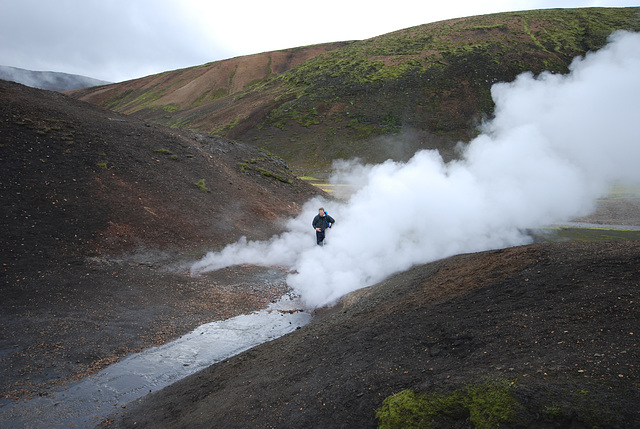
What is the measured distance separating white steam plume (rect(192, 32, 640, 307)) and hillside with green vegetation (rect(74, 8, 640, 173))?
34.0m

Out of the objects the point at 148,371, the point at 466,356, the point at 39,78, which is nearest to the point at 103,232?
the point at 148,371

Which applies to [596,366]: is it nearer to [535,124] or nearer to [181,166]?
[535,124]

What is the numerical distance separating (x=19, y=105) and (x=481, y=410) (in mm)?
23283

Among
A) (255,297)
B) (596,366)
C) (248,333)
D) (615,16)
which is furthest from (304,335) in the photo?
(615,16)

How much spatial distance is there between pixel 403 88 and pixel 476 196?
55.0m

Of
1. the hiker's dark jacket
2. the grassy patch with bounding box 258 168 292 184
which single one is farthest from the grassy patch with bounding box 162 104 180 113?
the hiker's dark jacket

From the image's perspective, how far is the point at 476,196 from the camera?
14.7 m

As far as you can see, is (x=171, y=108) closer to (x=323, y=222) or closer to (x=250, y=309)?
(x=323, y=222)

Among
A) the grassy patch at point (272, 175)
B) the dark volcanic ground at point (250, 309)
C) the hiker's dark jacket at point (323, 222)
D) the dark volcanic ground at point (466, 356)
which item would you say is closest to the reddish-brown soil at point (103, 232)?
the dark volcanic ground at point (250, 309)

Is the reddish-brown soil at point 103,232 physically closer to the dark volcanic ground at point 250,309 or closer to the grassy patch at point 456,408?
the dark volcanic ground at point 250,309

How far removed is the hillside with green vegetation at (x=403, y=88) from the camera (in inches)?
2281

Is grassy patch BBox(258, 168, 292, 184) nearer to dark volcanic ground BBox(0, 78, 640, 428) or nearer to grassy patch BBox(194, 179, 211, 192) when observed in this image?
grassy patch BBox(194, 179, 211, 192)

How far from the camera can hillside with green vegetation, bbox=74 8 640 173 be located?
2281 inches

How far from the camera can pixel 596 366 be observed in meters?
4.50
